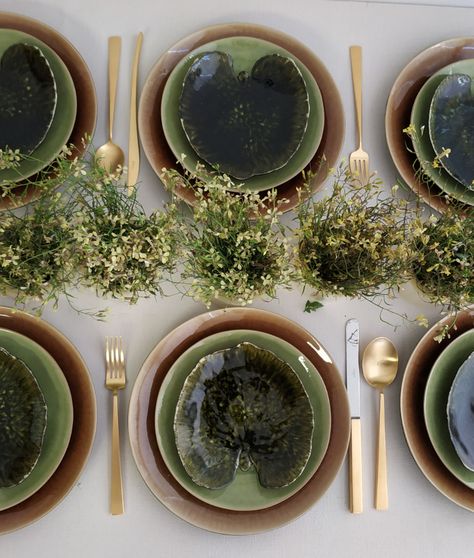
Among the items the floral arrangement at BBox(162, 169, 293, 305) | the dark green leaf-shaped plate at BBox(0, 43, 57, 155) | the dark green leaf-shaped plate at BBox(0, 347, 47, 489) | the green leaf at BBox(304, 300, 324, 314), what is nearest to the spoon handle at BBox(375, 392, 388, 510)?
the green leaf at BBox(304, 300, 324, 314)

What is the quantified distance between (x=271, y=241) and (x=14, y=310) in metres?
0.44

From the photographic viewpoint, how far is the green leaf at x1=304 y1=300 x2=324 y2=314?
99 cm

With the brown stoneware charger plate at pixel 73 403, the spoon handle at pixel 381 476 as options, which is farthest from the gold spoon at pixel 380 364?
the brown stoneware charger plate at pixel 73 403

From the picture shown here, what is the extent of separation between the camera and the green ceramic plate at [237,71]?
97 cm

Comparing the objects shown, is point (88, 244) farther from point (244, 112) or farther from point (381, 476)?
point (381, 476)

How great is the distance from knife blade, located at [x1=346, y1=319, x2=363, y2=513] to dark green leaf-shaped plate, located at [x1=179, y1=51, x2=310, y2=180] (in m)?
0.34

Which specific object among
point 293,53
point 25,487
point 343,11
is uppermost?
point 343,11

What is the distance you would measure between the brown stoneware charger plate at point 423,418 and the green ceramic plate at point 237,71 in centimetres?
39

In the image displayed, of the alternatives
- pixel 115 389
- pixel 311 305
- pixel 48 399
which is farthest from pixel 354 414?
pixel 48 399

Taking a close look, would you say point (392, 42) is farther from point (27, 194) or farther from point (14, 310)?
point (14, 310)

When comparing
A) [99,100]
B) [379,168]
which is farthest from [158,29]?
[379,168]

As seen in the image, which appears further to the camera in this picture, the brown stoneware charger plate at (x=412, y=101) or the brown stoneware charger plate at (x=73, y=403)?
the brown stoneware charger plate at (x=412, y=101)

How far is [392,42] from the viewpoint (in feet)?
3.59

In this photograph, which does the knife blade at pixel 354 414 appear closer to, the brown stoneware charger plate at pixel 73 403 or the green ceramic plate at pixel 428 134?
the green ceramic plate at pixel 428 134
